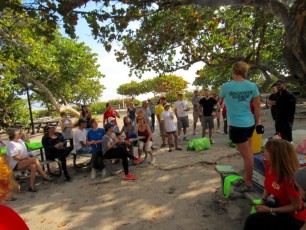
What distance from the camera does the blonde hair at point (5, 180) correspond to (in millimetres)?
1586

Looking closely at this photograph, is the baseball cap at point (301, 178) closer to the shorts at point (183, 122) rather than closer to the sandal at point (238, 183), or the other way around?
the sandal at point (238, 183)

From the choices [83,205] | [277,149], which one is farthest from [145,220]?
[277,149]

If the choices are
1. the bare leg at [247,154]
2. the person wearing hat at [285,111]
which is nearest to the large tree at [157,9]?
the person wearing hat at [285,111]

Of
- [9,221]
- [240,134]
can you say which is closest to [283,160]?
[240,134]

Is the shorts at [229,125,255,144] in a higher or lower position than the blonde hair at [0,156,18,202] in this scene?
lower

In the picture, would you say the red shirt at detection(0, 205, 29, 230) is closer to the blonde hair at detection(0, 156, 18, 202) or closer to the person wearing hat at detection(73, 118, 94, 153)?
the blonde hair at detection(0, 156, 18, 202)

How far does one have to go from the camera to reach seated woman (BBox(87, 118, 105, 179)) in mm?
6680

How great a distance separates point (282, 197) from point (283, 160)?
38cm

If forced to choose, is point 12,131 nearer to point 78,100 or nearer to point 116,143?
point 116,143

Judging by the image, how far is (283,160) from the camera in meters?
2.63

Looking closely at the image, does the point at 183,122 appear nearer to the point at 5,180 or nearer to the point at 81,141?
the point at 81,141

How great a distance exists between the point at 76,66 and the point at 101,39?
13461mm

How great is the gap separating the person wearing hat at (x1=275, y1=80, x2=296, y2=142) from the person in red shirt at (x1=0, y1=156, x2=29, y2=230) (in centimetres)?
605

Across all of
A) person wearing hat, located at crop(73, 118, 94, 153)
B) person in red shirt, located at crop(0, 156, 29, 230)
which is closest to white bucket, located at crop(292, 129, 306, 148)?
person wearing hat, located at crop(73, 118, 94, 153)
